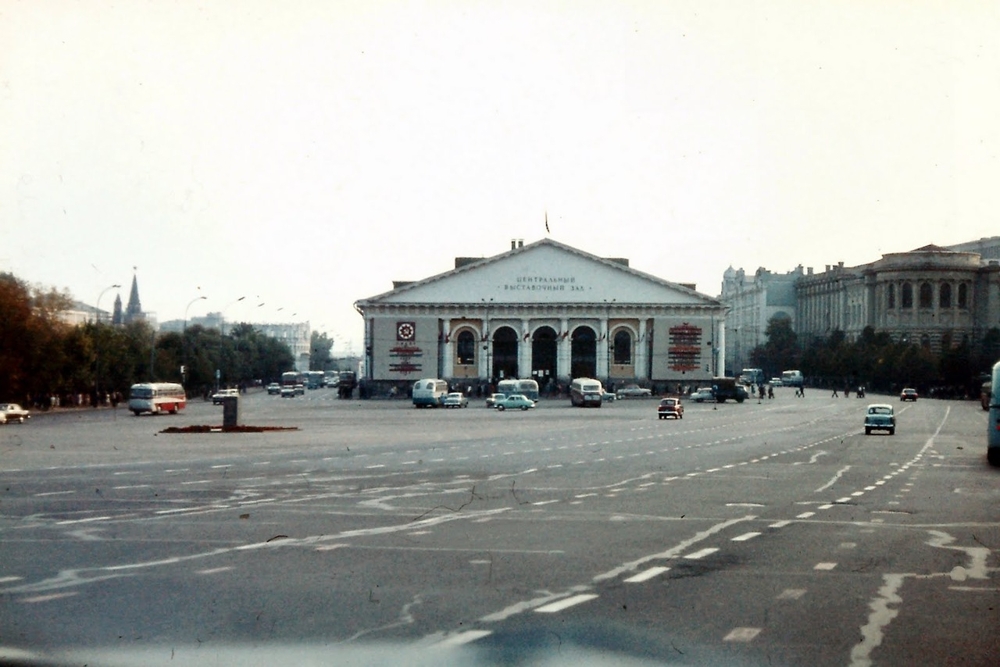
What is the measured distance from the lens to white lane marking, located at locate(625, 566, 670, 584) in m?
13.6

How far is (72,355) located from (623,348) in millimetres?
68387

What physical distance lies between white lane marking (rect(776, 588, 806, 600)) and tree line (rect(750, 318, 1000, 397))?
10212cm

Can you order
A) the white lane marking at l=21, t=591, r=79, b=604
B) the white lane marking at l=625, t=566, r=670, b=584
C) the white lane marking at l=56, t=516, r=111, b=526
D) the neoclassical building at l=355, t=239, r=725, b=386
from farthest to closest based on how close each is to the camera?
1. the neoclassical building at l=355, t=239, r=725, b=386
2. the white lane marking at l=56, t=516, r=111, b=526
3. the white lane marking at l=625, t=566, r=670, b=584
4. the white lane marking at l=21, t=591, r=79, b=604

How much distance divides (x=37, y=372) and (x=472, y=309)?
6569cm

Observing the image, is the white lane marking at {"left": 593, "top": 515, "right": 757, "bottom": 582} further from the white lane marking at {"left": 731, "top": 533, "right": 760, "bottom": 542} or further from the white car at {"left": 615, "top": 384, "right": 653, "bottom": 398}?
the white car at {"left": 615, "top": 384, "right": 653, "bottom": 398}

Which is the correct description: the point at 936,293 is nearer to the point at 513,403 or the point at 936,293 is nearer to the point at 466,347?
the point at 466,347

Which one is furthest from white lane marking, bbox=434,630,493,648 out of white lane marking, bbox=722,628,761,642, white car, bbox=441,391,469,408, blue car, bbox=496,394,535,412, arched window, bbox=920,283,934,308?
arched window, bbox=920,283,934,308

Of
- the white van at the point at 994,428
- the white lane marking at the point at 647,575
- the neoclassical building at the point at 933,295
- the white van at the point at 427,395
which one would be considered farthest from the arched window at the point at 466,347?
the white lane marking at the point at 647,575

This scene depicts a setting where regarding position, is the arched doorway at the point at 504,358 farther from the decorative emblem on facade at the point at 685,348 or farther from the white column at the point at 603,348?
the decorative emblem on facade at the point at 685,348

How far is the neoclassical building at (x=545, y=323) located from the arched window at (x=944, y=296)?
1206 inches

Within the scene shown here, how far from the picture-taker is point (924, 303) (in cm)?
16425

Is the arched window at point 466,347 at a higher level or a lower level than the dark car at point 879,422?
higher

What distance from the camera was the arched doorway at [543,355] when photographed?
14900cm

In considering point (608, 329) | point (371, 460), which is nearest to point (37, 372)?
point (371, 460)
